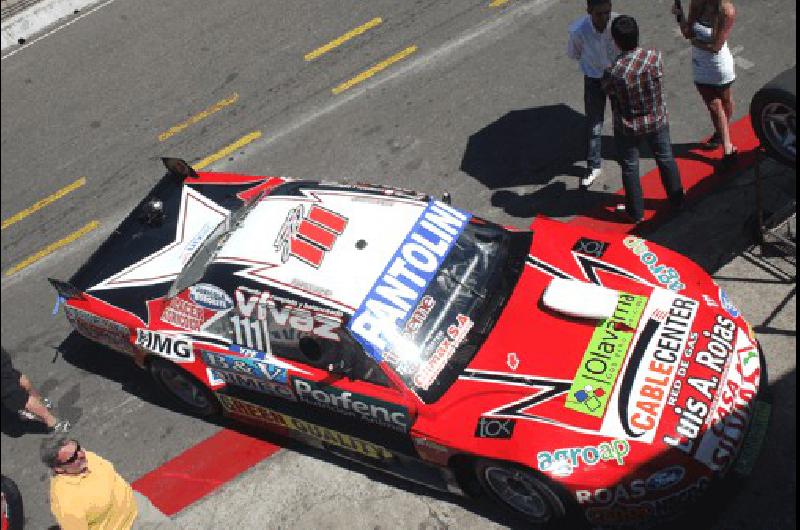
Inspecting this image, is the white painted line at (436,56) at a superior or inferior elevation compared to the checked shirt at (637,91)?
inferior

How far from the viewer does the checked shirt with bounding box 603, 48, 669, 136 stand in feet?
24.1

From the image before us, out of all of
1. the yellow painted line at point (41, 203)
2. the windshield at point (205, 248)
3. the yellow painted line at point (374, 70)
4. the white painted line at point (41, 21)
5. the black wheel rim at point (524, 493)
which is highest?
the white painted line at point (41, 21)

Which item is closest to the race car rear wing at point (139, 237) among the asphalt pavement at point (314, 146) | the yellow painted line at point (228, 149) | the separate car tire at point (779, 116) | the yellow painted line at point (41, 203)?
the asphalt pavement at point (314, 146)

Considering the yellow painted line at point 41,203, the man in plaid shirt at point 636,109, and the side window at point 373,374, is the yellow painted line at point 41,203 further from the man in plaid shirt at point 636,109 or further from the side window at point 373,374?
the man in plaid shirt at point 636,109

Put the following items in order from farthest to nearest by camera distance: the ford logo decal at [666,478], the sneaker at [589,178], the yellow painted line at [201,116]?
the yellow painted line at [201,116] < the sneaker at [589,178] < the ford logo decal at [666,478]

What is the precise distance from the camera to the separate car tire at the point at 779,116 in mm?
6148

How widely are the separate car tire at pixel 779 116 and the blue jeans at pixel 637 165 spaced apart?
1300mm

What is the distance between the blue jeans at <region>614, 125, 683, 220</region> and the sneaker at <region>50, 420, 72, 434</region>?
542 centimetres

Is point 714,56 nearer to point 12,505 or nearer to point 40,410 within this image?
point 40,410

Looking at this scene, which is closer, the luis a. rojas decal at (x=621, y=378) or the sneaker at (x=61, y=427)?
the luis a. rojas decal at (x=621, y=378)

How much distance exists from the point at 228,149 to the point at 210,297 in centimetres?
387

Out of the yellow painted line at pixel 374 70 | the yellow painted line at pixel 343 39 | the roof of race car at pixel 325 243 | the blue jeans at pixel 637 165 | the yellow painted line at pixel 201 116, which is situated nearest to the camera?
the roof of race car at pixel 325 243

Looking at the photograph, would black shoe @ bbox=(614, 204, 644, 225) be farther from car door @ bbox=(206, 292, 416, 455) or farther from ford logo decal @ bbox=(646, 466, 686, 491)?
car door @ bbox=(206, 292, 416, 455)

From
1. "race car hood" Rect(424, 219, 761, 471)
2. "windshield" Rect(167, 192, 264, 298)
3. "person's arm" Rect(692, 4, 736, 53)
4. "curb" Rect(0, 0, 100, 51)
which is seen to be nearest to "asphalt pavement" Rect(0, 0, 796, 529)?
"curb" Rect(0, 0, 100, 51)
